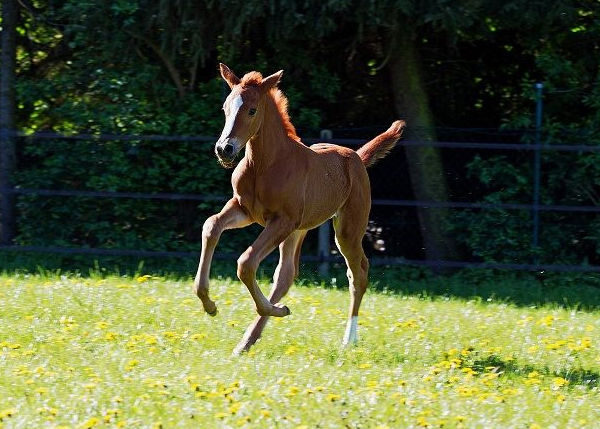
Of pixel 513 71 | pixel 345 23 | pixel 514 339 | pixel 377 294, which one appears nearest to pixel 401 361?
pixel 514 339

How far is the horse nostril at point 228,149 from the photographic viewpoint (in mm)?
6395

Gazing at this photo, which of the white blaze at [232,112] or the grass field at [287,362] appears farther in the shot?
the white blaze at [232,112]

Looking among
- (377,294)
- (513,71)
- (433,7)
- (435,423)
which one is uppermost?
(433,7)

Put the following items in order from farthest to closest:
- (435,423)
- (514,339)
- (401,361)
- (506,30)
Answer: (506,30)
(514,339)
(401,361)
(435,423)

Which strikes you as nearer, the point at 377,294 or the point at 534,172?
the point at 377,294

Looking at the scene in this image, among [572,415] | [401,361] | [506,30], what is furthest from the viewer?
[506,30]

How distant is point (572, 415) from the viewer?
5.76 meters

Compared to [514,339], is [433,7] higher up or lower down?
higher up

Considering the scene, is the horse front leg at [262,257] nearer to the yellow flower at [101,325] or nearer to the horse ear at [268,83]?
the horse ear at [268,83]

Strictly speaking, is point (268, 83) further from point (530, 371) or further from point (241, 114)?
point (530, 371)

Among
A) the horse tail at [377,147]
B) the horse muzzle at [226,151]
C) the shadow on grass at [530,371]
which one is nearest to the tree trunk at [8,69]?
the horse tail at [377,147]

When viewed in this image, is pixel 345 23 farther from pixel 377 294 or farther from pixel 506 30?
→ pixel 377 294

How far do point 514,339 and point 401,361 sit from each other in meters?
1.37

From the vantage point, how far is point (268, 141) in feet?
23.0
